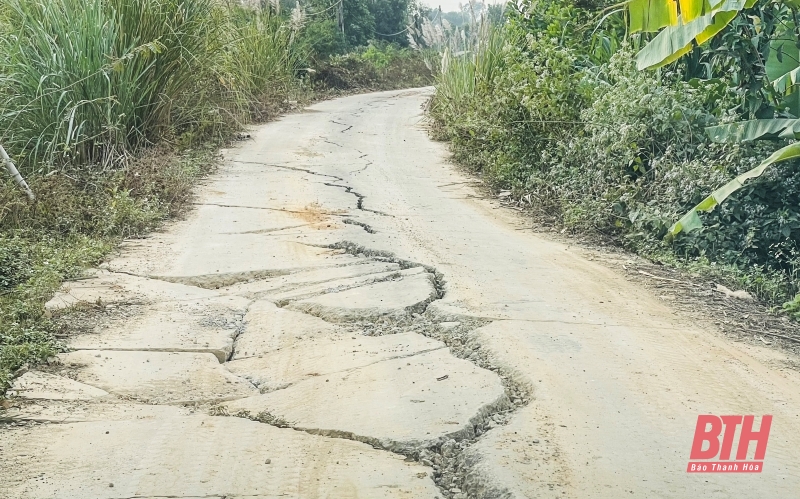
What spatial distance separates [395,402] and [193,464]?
0.74m

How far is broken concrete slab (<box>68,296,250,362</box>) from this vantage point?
368 centimetres

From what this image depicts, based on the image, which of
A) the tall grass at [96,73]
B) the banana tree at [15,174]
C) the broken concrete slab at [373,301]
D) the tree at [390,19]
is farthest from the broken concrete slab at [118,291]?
the tree at [390,19]

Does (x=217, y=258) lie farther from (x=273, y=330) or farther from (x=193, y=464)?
(x=193, y=464)

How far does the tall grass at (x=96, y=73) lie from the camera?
653 cm

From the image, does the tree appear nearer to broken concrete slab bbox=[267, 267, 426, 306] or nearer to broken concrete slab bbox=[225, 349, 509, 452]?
broken concrete slab bbox=[267, 267, 426, 306]

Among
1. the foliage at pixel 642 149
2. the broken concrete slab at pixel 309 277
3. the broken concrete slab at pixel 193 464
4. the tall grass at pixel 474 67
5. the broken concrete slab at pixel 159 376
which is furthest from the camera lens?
the tall grass at pixel 474 67

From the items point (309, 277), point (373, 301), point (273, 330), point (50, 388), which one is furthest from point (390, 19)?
point (50, 388)

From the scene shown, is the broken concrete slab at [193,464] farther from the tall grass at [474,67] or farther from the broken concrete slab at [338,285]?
the tall grass at [474,67]

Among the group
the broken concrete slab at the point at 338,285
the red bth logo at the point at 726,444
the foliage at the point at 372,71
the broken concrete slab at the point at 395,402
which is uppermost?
the foliage at the point at 372,71

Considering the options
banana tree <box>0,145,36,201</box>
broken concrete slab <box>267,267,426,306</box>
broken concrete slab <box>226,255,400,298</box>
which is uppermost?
banana tree <box>0,145,36,201</box>

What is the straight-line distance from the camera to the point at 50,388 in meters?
3.19

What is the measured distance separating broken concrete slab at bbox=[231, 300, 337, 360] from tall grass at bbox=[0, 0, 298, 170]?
2867mm

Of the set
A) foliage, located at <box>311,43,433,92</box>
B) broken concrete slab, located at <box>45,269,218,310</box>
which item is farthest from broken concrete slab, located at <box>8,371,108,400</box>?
foliage, located at <box>311,43,433,92</box>

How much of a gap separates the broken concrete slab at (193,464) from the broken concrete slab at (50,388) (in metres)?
0.26
